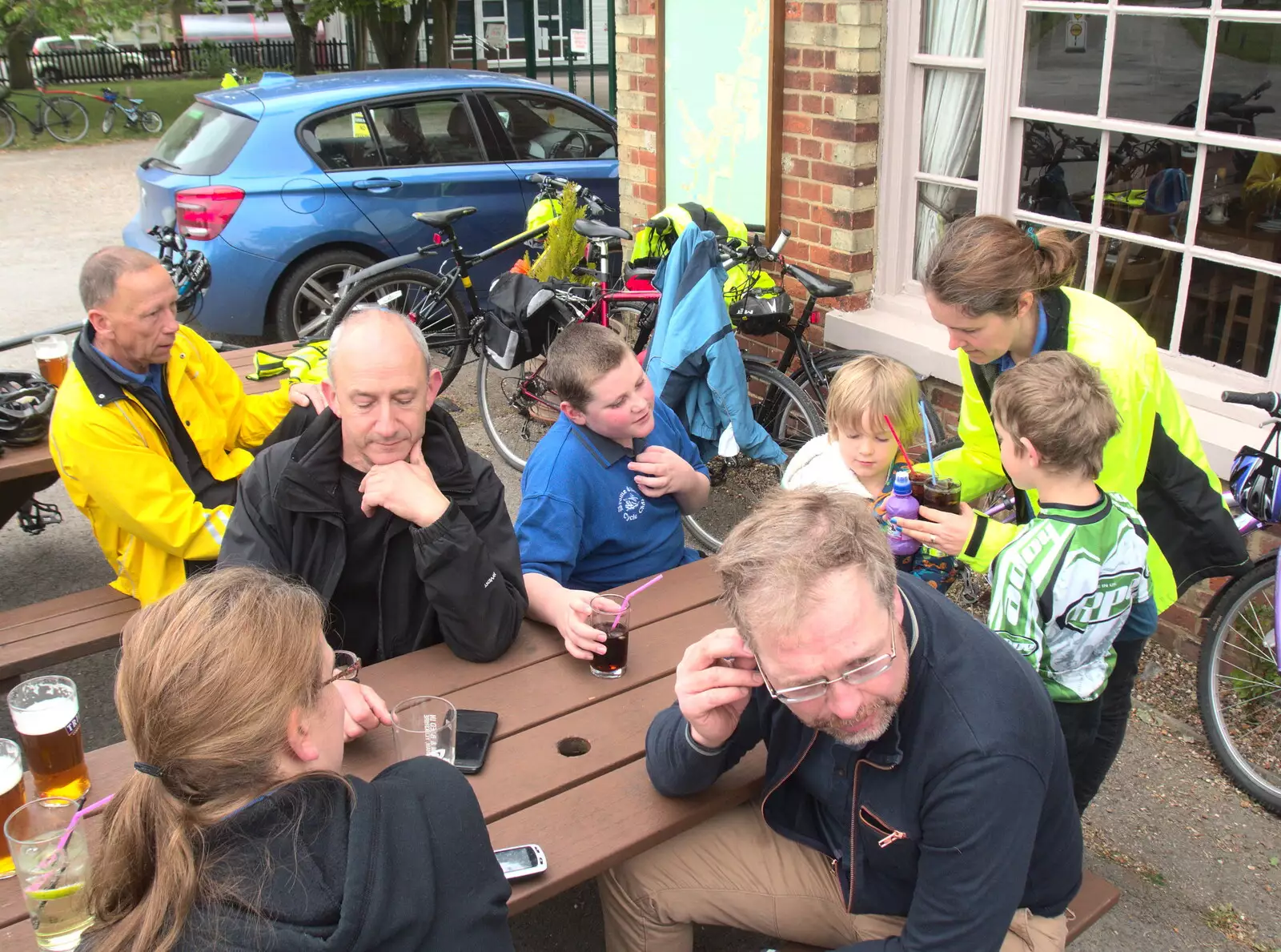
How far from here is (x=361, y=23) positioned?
2183 cm

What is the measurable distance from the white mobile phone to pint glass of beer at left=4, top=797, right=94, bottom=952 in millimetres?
646

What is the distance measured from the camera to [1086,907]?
2225 mm

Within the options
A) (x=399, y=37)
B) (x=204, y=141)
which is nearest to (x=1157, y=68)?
(x=204, y=141)

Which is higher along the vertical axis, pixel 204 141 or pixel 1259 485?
pixel 204 141

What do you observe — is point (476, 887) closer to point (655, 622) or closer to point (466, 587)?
point (466, 587)

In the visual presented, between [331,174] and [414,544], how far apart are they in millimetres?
5393

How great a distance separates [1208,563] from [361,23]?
872 inches

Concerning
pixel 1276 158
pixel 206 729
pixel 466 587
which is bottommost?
pixel 466 587

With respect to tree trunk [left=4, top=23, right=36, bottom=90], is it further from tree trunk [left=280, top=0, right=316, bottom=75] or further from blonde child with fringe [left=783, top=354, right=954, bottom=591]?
blonde child with fringe [left=783, top=354, right=954, bottom=591]

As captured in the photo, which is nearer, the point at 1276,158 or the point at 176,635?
the point at 176,635

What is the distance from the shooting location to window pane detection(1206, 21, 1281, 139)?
11.8 ft

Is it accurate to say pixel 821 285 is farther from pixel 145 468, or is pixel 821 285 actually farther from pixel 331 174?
pixel 331 174

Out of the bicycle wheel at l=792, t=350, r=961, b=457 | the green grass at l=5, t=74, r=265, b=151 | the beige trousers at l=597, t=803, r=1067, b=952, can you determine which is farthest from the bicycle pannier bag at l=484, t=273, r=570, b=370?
the green grass at l=5, t=74, r=265, b=151

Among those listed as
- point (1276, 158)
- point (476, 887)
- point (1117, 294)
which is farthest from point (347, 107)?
point (476, 887)
